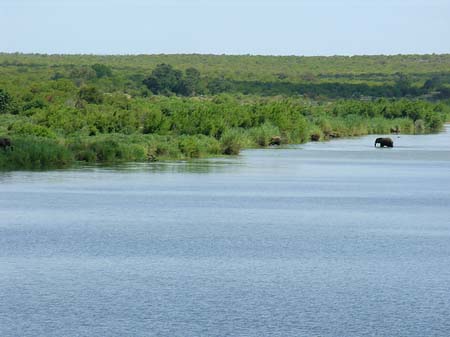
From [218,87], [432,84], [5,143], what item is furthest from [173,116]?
[432,84]

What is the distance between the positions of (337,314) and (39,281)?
168 inches

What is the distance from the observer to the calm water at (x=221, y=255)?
1381 cm

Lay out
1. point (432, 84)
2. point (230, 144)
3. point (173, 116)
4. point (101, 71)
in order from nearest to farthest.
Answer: point (230, 144), point (173, 116), point (101, 71), point (432, 84)

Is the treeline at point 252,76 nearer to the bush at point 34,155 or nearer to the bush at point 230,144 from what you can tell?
the bush at point 230,144

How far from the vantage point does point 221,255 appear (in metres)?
18.3

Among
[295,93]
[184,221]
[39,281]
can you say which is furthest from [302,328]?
[295,93]

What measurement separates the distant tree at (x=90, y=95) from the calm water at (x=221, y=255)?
2711 centimetres

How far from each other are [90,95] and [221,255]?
42.6 metres

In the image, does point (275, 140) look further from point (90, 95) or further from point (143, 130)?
point (90, 95)

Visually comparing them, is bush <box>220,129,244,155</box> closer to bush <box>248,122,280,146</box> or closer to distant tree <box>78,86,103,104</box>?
bush <box>248,122,280,146</box>

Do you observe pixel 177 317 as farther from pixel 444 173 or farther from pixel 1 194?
pixel 444 173

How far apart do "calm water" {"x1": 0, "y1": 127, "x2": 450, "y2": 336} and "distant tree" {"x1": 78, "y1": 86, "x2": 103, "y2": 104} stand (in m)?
27.1

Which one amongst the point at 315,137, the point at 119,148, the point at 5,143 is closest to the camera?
the point at 5,143

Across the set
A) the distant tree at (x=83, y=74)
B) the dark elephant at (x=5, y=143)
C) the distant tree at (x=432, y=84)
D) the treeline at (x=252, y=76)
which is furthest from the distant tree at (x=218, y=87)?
the dark elephant at (x=5, y=143)
